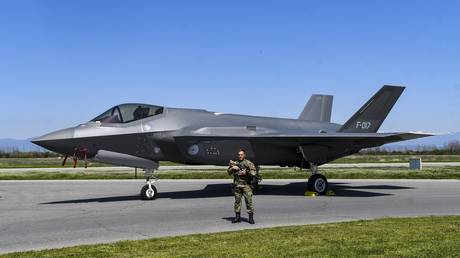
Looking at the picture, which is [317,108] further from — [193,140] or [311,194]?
[193,140]

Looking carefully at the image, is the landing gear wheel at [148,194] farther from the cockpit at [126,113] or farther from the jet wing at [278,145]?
the cockpit at [126,113]

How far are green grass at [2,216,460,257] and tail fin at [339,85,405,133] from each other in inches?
409

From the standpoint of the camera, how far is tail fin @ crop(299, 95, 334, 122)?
77.9 ft

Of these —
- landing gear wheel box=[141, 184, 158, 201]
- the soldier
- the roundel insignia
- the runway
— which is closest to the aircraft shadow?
the runway

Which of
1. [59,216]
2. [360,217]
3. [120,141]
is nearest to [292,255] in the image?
[360,217]

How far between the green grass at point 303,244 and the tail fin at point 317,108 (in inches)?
558

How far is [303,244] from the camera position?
793cm

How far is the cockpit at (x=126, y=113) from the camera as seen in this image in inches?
616

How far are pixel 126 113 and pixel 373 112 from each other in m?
10.2

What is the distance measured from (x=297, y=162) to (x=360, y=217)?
7.08 meters

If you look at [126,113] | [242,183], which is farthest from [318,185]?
[242,183]

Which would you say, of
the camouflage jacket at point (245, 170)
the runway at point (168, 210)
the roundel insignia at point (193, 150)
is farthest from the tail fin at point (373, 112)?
the camouflage jacket at point (245, 170)

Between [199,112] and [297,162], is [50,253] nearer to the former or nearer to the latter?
[199,112]

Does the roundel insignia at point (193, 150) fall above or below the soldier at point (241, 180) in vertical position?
above
